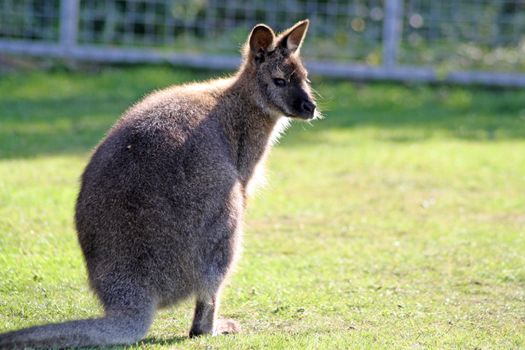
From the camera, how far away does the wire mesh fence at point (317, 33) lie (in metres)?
14.8

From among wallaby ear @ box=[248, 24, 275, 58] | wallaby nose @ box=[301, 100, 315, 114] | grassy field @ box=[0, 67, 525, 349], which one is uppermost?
wallaby ear @ box=[248, 24, 275, 58]

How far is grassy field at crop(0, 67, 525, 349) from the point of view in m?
5.75

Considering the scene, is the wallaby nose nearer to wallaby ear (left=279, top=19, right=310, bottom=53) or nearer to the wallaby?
wallaby ear (left=279, top=19, right=310, bottom=53)

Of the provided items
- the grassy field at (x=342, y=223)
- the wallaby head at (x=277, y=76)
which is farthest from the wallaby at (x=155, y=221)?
the wallaby head at (x=277, y=76)

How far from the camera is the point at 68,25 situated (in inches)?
581

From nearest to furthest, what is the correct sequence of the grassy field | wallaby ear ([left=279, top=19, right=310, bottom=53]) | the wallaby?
the wallaby < the grassy field < wallaby ear ([left=279, top=19, right=310, bottom=53])

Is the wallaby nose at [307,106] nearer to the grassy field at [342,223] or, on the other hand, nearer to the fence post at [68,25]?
the grassy field at [342,223]

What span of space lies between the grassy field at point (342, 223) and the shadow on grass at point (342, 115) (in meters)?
0.03

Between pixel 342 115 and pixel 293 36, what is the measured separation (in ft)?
21.4

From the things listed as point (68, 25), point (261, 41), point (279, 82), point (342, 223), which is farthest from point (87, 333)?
point (68, 25)

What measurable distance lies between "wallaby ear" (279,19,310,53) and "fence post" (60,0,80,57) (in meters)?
8.62

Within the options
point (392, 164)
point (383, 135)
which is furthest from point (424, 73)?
point (392, 164)

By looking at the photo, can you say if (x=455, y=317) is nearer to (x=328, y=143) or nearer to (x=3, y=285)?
(x=3, y=285)

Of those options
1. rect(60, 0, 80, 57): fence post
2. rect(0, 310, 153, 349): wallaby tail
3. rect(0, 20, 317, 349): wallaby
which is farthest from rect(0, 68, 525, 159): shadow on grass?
rect(0, 310, 153, 349): wallaby tail
